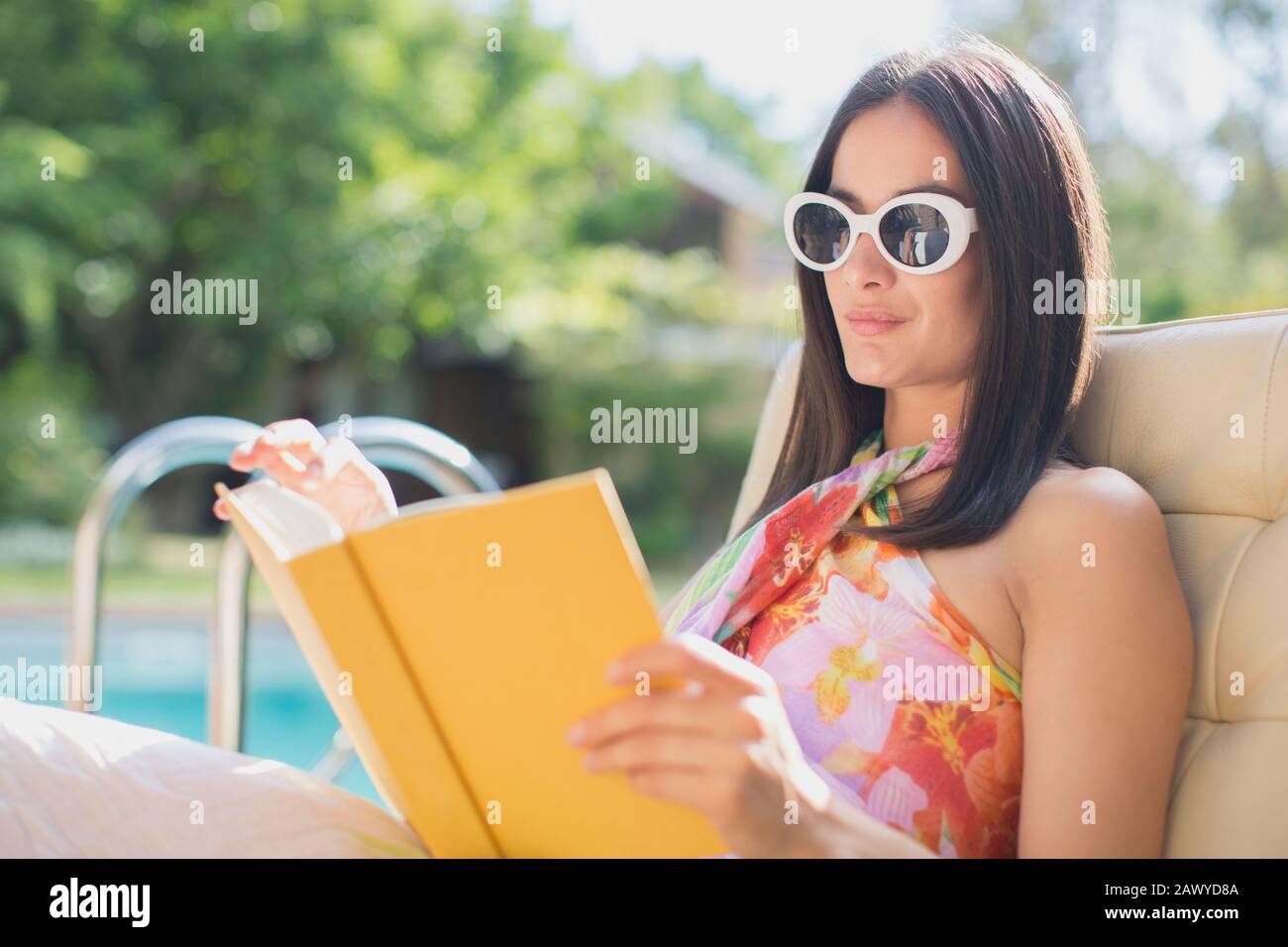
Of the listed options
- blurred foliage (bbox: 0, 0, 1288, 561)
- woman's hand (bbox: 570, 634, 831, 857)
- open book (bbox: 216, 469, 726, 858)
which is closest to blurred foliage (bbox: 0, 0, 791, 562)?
blurred foliage (bbox: 0, 0, 1288, 561)

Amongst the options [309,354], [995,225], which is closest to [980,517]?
[995,225]

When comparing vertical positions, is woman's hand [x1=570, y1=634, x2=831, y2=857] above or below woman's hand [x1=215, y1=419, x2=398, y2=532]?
below

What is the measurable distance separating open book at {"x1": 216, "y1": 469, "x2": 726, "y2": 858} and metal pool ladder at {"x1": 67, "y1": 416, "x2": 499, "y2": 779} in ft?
4.31

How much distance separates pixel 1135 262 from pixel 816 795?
1550 cm

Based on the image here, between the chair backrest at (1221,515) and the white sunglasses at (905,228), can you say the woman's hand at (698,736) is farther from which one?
the white sunglasses at (905,228)

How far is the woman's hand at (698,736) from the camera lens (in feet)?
3.04

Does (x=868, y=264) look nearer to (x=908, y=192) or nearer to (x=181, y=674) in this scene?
(x=908, y=192)

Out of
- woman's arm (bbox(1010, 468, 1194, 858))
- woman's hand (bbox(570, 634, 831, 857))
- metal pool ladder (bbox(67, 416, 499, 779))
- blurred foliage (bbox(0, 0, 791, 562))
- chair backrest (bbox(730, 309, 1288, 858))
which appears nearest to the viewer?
woman's hand (bbox(570, 634, 831, 857))

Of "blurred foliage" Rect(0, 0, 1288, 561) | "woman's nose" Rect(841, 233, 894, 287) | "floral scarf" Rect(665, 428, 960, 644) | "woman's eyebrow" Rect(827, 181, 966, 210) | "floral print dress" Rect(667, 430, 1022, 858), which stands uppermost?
"blurred foliage" Rect(0, 0, 1288, 561)

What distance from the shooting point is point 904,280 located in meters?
1.60

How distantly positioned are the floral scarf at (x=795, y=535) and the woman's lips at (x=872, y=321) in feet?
0.53

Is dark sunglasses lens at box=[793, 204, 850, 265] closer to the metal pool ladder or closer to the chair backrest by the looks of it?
the chair backrest

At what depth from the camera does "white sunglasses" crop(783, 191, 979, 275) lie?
154 centimetres

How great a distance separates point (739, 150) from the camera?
32375 millimetres
